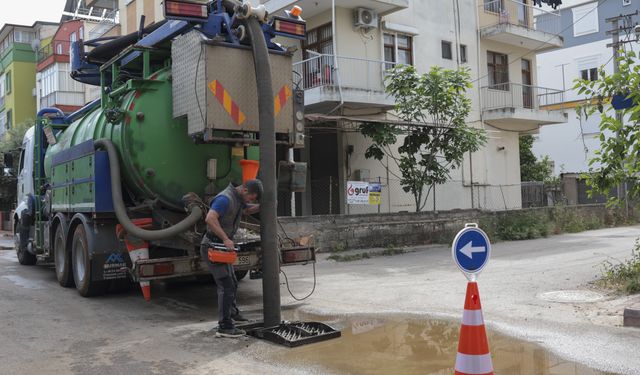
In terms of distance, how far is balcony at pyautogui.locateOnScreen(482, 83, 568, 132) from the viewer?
21.7m

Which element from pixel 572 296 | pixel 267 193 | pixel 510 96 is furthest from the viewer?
pixel 510 96

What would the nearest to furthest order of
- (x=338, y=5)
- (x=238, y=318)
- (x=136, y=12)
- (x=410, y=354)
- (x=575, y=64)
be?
(x=410, y=354) → (x=238, y=318) → (x=338, y=5) → (x=136, y=12) → (x=575, y=64)

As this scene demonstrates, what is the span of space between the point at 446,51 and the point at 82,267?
1617 centimetres

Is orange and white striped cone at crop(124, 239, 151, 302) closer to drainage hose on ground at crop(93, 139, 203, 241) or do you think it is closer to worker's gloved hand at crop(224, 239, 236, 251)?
drainage hose on ground at crop(93, 139, 203, 241)

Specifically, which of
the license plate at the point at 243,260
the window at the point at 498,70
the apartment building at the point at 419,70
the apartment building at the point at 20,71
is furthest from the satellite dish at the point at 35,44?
the license plate at the point at 243,260

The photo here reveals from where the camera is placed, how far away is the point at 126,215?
7523 millimetres

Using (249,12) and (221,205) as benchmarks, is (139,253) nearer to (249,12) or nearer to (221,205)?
(221,205)

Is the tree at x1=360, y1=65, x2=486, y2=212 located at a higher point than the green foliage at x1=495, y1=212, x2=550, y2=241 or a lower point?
higher

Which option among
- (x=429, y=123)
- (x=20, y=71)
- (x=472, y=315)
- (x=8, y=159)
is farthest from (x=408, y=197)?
(x=20, y=71)

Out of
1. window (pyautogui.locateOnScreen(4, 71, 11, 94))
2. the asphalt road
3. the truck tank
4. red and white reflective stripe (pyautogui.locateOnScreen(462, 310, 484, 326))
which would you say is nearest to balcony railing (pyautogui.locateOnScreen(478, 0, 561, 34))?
the asphalt road

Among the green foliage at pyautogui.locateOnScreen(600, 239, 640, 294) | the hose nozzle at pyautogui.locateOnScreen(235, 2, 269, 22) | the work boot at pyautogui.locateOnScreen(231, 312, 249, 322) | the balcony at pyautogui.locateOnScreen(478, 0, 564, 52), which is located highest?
the balcony at pyautogui.locateOnScreen(478, 0, 564, 52)

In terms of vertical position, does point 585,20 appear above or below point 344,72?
above

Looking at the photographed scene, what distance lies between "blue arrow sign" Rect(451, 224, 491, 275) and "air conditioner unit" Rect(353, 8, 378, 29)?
14471 mm

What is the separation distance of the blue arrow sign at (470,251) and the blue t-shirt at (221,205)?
281 cm
